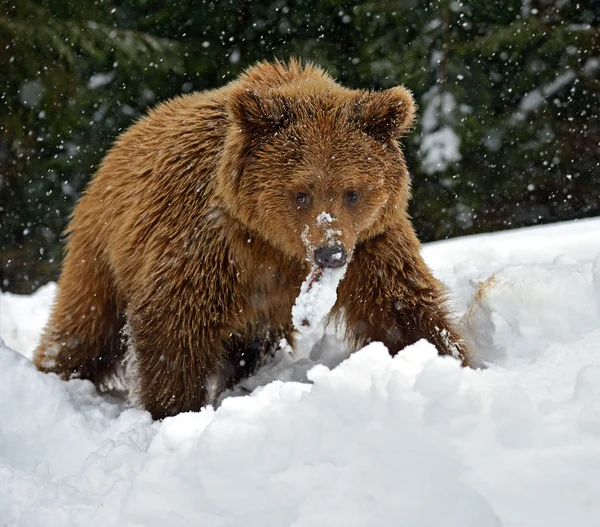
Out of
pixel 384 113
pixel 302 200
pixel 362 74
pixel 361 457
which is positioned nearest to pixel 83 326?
pixel 302 200

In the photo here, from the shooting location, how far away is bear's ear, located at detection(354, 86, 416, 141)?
400 cm

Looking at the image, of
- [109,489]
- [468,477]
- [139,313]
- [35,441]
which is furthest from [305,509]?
[139,313]

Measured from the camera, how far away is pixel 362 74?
846cm

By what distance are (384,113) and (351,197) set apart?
46 centimetres

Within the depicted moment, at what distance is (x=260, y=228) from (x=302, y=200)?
0.90ft

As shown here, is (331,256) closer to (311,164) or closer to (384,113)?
(311,164)

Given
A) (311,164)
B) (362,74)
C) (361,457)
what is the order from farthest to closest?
(362,74), (311,164), (361,457)

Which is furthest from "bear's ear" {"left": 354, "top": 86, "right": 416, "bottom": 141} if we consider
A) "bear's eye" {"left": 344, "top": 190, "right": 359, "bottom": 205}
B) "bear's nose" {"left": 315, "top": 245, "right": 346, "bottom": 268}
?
"bear's nose" {"left": 315, "top": 245, "right": 346, "bottom": 268}

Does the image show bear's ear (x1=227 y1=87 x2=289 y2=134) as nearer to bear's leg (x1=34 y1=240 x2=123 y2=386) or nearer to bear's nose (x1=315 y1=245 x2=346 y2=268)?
bear's nose (x1=315 y1=245 x2=346 y2=268)

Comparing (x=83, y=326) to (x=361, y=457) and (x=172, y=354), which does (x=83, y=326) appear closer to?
(x=172, y=354)

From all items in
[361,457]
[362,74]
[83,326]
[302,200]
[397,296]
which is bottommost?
[83,326]

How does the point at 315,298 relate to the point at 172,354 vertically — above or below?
above

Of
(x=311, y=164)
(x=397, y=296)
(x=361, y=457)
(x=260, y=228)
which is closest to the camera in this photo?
(x=361, y=457)

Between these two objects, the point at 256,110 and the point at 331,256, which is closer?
the point at 331,256
